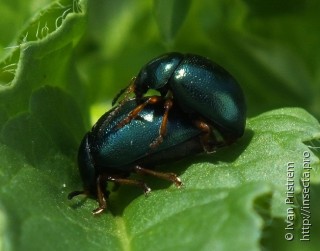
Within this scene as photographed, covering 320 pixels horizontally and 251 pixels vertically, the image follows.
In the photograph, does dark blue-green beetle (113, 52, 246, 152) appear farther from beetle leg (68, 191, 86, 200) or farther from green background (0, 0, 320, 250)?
beetle leg (68, 191, 86, 200)

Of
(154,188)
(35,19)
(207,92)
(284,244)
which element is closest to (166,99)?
(207,92)

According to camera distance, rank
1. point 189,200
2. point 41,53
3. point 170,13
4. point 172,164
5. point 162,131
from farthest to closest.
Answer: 1. point 170,13
2. point 172,164
3. point 162,131
4. point 41,53
5. point 189,200

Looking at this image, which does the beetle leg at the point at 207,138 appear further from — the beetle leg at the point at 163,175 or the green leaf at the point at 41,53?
the green leaf at the point at 41,53

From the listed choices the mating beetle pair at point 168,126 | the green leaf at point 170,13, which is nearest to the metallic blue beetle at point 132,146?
the mating beetle pair at point 168,126

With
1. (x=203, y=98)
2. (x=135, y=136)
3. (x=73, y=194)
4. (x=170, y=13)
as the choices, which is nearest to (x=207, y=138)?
(x=203, y=98)

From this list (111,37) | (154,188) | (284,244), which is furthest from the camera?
(111,37)

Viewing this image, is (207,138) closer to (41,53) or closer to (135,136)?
(135,136)

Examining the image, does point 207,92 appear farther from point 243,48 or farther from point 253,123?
point 243,48

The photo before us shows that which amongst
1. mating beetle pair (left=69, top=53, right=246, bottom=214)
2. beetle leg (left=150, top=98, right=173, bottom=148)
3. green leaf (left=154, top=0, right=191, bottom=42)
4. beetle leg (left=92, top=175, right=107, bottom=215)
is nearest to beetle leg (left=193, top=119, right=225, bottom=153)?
mating beetle pair (left=69, top=53, right=246, bottom=214)

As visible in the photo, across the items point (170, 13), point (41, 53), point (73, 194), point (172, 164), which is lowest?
point (172, 164)
